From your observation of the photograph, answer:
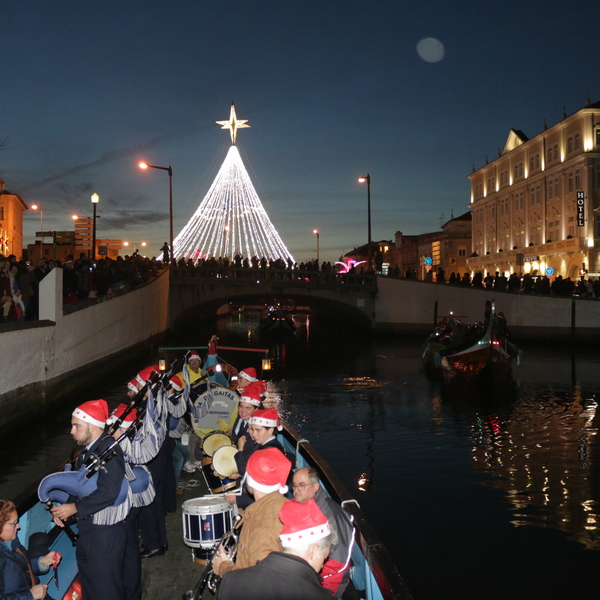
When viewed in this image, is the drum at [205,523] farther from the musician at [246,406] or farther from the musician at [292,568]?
the musician at [292,568]

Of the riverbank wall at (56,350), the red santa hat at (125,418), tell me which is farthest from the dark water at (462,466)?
the red santa hat at (125,418)

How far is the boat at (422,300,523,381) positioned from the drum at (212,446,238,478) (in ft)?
68.2

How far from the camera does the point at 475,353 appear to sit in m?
27.7

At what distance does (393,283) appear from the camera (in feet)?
150

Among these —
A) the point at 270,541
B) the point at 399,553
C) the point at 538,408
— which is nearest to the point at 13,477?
the point at 399,553

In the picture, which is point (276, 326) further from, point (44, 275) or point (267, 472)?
point (267, 472)

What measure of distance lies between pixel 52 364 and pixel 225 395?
389 inches

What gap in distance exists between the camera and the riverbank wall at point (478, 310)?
39.3 metres

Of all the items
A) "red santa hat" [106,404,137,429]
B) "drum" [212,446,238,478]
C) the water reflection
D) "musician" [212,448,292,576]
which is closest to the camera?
"musician" [212,448,292,576]

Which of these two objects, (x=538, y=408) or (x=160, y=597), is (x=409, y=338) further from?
(x=160, y=597)

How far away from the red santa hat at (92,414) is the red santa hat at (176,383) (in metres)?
3.30

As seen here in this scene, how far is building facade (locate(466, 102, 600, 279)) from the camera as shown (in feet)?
178

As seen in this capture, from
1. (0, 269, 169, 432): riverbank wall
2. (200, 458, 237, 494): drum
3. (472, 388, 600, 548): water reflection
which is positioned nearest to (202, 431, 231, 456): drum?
(200, 458, 237, 494): drum

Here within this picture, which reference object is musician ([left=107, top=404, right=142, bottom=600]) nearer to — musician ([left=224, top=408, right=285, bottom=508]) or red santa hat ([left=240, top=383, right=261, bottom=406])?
musician ([left=224, top=408, right=285, bottom=508])
